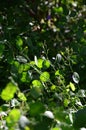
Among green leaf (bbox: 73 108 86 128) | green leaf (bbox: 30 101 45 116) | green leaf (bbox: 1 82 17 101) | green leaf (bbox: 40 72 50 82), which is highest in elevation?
green leaf (bbox: 40 72 50 82)

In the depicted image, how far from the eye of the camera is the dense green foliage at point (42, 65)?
3.14ft

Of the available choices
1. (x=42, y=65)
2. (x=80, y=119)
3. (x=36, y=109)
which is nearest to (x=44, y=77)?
(x=42, y=65)

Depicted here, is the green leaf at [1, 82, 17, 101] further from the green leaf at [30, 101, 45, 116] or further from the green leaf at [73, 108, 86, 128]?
the green leaf at [73, 108, 86, 128]

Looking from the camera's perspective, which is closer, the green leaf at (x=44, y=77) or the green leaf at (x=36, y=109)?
the green leaf at (x=36, y=109)

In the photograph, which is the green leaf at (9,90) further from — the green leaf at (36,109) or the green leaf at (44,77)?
the green leaf at (44,77)

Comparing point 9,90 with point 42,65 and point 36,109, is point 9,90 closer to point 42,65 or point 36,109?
point 36,109

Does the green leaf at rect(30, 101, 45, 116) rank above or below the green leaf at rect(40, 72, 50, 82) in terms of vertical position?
below

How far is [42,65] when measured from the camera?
1.54 metres

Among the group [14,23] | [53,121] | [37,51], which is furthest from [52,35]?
[53,121]

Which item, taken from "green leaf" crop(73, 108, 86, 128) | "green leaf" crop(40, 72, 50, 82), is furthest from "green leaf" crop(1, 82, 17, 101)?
"green leaf" crop(40, 72, 50, 82)

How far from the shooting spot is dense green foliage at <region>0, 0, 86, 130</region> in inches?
37.7

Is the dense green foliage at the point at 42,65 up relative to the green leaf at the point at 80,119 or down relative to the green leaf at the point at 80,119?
up

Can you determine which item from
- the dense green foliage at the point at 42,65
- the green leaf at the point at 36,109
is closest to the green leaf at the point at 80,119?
the dense green foliage at the point at 42,65

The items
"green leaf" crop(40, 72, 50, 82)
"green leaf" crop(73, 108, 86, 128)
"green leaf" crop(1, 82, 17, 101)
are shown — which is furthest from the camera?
"green leaf" crop(40, 72, 50, 82)
